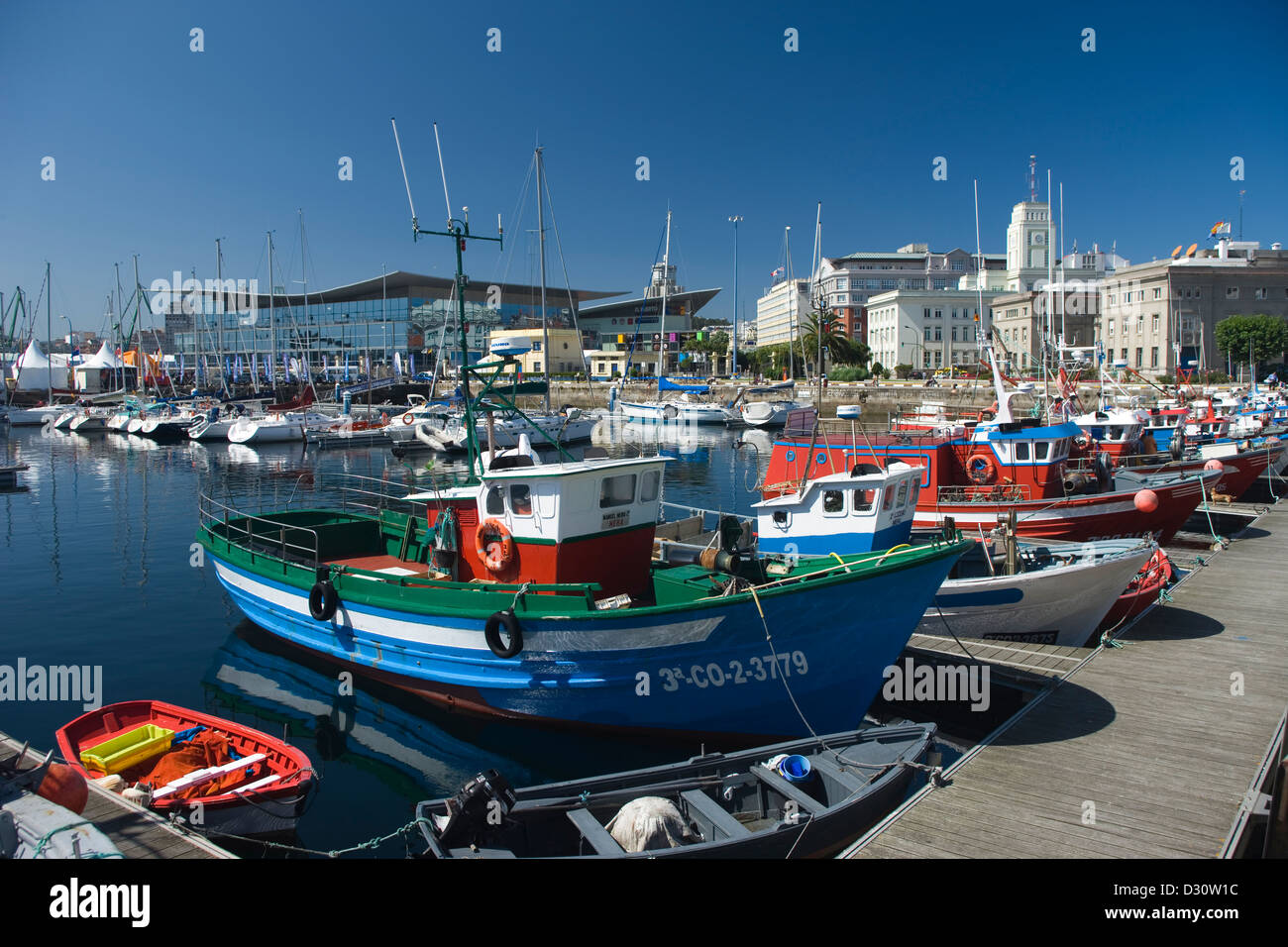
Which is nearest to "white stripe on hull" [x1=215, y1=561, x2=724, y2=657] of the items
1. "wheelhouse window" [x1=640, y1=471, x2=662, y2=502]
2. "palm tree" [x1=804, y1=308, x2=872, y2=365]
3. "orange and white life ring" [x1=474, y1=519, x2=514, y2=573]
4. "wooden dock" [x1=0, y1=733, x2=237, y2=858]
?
"orange and white life ring" [x1=474, y1=519, x2=514, y2=573]

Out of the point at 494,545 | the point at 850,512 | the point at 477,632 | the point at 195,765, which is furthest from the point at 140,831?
the point at 850,512

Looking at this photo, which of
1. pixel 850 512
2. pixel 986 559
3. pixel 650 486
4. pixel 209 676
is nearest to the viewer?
pixel 650 486

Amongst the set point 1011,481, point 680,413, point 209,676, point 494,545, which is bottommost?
point 209,676

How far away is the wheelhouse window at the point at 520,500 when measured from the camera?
1166 centimetres

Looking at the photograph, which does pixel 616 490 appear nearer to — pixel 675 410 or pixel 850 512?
pixel 850 512

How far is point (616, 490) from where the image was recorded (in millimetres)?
11734

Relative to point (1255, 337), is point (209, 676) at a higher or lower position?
lower

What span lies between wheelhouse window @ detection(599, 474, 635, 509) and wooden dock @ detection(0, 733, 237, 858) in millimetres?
6205

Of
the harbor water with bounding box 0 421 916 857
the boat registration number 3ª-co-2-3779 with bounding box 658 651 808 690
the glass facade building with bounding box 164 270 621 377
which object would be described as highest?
the glass facade building with bounding box 164 270 621 377

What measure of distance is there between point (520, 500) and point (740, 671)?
4.02 meters

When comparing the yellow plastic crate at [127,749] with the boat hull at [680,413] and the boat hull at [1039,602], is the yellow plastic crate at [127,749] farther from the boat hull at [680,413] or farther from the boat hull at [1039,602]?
→ the boat hull at [680,413]

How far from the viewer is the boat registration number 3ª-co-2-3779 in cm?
1025

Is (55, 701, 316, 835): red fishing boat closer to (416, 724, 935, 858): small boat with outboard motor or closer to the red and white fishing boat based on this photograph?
(416, 724, 935, 858): small boat with outboard motor

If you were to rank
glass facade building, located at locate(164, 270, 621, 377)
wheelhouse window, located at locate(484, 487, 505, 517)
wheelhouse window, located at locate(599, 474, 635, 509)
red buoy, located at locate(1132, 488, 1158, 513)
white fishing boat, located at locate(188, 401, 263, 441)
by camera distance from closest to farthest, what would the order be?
wheelhouse window, located at locate(599, 474, 635, 509), wheelhouse window, located at locate(484, 487, 505, 517), red buoy, located at locate(1132, 488, 1158, 513), white fishing boat, located at locate(188, 401, 263, 441), glass facade building, located at locate(164, 270, 621, 377)
